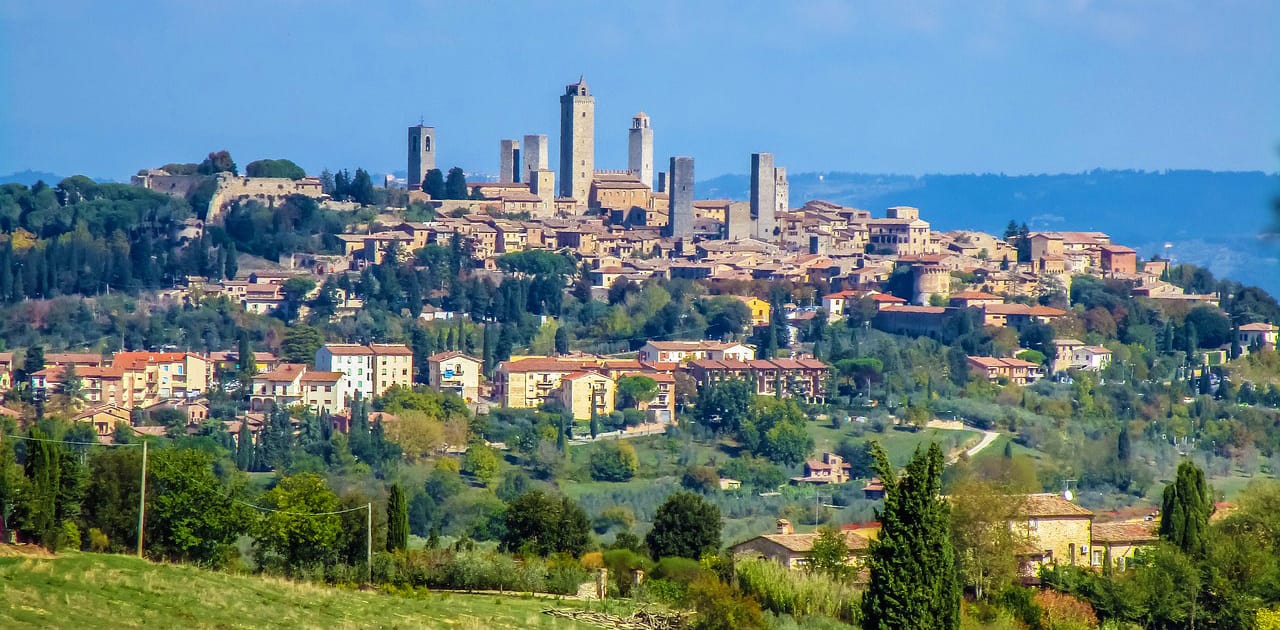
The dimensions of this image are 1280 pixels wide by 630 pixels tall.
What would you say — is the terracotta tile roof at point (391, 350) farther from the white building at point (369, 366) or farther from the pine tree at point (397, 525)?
the pine tree at point (397, 525)

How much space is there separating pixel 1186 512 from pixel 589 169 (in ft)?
181

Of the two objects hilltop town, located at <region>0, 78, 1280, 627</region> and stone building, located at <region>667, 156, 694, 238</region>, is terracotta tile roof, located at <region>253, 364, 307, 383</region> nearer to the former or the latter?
hilltop town, located at <region>0, 78, 1280, 627</region>

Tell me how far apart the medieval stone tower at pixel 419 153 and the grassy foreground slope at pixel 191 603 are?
5909 cm

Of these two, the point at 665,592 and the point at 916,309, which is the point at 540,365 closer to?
the point at 916,309

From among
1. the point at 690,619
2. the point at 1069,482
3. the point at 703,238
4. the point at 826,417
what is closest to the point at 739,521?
the point at 1069,482

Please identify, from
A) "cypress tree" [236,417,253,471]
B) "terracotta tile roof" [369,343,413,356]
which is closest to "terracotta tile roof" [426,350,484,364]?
"terracotta tile roof" [369,343,413,356]

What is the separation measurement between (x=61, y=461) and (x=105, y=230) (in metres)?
43.8

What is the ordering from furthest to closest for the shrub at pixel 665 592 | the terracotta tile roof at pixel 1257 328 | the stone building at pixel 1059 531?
1. the terracotta tile roof at pixel 1257 328
2. the stone building at pixel 1059 531
3. the shrub at pixel 665 592

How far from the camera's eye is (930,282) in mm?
67250

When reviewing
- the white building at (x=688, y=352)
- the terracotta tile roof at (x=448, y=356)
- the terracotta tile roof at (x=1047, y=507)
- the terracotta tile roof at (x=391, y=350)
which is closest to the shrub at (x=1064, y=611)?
the terracotta tile roof at (x=1047, y=507)

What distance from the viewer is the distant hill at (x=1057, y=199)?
85.8 meters

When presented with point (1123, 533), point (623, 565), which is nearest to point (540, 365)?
point (1123, 533)

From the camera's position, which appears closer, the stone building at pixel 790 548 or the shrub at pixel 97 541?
the shrub at pixel 97 541

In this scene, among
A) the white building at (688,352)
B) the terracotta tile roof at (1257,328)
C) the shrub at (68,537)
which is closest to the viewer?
the shrub at (68,537)
